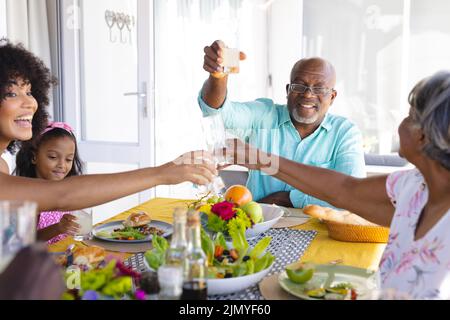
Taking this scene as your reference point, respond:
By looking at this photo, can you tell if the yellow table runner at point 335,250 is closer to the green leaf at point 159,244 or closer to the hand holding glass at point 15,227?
the green leaf at point 159,244

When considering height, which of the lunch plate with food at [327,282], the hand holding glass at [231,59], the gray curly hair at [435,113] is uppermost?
the hand holding glass at [231,59]

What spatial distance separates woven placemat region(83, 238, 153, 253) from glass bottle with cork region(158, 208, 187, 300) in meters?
0.68

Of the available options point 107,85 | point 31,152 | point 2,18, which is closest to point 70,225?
point 31,152

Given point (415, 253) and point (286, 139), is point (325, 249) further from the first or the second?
point (286, 139)

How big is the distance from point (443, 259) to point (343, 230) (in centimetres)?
60

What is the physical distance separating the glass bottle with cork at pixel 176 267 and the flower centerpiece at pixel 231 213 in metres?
0.69

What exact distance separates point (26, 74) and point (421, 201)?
56.7 inches

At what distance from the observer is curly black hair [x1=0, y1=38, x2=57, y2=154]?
1.96 m

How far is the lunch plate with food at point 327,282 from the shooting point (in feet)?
4.19

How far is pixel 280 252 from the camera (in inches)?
69.4

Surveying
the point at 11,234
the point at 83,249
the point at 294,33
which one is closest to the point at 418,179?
the point at 83,249

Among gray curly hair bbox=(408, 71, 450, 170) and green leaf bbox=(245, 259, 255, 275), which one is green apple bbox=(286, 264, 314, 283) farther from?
gray curly hair bbox=(408, 71, 450, 170)

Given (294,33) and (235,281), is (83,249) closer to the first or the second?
(235,281)

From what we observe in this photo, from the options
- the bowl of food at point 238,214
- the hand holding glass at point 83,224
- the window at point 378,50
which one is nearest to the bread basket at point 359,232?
the bowl of food at point 238,214
